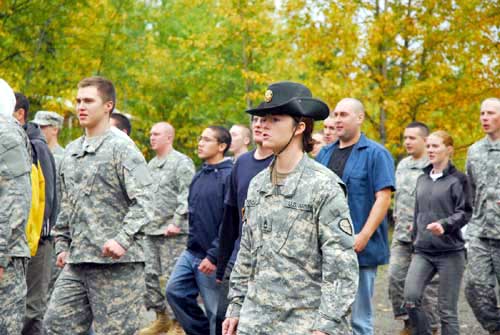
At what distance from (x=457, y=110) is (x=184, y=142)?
13.0 metres

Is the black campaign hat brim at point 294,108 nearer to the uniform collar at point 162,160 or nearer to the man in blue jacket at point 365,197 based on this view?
the man in blue jacket at point 365,197

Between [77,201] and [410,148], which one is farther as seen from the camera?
[410,148]

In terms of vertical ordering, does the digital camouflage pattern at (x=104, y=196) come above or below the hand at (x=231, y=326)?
above

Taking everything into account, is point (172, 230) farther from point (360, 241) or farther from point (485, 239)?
point (360, 241)

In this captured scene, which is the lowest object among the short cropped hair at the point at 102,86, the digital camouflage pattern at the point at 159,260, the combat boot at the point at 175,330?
the combat boot at the point at 175,330

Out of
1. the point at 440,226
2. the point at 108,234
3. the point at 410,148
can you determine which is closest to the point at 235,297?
the point at 108,234

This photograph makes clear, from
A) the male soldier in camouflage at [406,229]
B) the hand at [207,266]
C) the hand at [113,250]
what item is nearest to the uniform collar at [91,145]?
the hand at [113,250]

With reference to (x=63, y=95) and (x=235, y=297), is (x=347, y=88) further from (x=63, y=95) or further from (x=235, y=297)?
(x=235, y=297)

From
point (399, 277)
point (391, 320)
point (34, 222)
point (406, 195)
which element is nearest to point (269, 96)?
point (34, 222)

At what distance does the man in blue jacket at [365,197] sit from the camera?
7849 millimetres

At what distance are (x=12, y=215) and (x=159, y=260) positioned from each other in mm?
6504

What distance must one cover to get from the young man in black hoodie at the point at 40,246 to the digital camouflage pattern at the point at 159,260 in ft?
9.88

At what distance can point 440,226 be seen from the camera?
9430 mm

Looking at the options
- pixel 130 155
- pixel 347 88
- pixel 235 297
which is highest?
pixel 347 88
